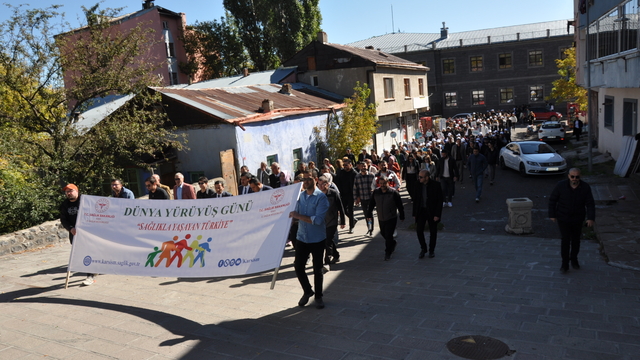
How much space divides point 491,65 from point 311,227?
57.4 meters

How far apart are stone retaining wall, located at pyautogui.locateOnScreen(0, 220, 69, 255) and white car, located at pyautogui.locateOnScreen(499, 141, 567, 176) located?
1743 centimetres

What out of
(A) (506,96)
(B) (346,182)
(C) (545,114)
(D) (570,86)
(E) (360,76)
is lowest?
(C) (545,114)

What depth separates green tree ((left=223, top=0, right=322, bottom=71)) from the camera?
4603 centimetres

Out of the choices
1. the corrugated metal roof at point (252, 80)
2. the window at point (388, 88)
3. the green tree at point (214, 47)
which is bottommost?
the window at point (388, 88)

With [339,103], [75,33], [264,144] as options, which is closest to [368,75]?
[339,103]

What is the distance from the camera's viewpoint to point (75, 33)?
53.5 ft

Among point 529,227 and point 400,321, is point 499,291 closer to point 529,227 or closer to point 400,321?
point 400,321

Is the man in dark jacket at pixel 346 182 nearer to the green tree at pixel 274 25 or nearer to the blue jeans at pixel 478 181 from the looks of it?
the blue jeans at pixel 478 181

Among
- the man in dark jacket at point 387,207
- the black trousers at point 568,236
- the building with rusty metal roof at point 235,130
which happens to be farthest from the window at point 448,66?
the black trousers at point 568,236

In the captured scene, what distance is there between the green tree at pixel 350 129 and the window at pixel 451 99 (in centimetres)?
3732

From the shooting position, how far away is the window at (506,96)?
59.1 metres

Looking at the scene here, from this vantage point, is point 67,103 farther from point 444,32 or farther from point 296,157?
point 444,32

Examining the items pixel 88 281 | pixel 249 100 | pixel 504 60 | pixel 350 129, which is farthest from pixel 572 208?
pixel 504 60

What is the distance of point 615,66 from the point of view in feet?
56.7
